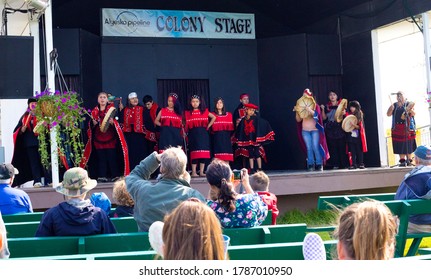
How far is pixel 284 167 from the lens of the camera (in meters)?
10.8

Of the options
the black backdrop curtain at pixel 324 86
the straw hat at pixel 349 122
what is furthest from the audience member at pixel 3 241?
the black backdrop curtain at pixel 324 86

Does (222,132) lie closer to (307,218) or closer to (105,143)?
(105,143)

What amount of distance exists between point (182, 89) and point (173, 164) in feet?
23.7

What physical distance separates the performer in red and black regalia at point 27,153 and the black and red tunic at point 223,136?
2641 mm

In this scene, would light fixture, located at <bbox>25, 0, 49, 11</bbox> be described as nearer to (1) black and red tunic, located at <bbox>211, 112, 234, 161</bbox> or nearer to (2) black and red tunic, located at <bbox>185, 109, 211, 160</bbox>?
(2) black and red tunic, located at <bbox>185, 109, 211, 160</bbox>

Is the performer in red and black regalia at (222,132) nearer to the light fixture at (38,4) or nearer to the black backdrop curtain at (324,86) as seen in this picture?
the black backdrop curtain at (324,86)

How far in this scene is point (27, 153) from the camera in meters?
7.55

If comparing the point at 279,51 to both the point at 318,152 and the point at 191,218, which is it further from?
the point at 191,218

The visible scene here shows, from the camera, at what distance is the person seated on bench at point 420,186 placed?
Result: 14.1ft

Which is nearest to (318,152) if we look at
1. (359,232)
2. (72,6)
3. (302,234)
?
(72,6)

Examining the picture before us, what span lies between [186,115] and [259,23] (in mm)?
3487

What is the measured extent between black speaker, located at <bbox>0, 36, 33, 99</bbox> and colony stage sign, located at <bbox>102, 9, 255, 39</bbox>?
3.40 metres

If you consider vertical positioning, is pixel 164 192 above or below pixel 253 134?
below

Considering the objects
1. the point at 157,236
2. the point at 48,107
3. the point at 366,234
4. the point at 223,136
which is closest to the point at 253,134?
the point at 223,136
